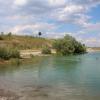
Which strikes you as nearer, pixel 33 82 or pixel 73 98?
pixel 73 98

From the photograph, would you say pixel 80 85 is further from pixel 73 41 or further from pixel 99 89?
pixel 73 41

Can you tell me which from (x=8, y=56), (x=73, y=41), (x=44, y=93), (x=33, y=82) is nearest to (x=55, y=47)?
(x=73, y=41)

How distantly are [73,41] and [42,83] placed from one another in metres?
86.7

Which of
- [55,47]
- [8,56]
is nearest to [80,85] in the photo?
[8,56]

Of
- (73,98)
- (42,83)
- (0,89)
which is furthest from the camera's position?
(42,83)

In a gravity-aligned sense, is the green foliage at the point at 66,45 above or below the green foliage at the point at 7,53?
above

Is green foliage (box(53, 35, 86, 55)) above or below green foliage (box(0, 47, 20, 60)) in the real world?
above

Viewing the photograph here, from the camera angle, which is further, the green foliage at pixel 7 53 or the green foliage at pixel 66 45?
the green foliage at pixel 66 45

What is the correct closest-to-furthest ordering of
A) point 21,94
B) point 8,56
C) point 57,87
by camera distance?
point 21,94, point 57,87, point 8,56

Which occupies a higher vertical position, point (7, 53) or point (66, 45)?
point (66, 45)

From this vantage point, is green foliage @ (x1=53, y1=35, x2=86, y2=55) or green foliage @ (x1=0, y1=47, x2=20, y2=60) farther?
green foliage @ (x1=53, y1=35, x2=86, y2=55)

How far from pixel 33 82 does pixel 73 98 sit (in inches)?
410

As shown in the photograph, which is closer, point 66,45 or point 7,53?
point 7,53

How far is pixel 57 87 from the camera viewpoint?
30.0 meters
